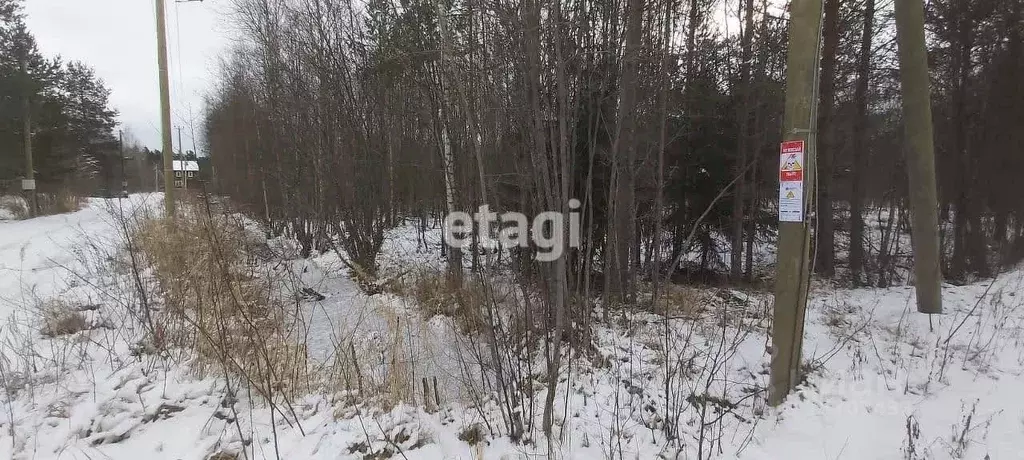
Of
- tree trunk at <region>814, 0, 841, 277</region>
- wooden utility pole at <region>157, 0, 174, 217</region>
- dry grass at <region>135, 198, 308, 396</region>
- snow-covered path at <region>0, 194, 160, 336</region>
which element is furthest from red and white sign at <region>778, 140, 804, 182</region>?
wooden utility pole at <region>157, 0, 174, 217</region>

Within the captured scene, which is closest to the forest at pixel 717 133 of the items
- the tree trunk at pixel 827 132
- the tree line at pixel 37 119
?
the tree trunk at pixel 827 132

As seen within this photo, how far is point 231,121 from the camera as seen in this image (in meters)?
16.0

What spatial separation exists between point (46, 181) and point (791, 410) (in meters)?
29.4

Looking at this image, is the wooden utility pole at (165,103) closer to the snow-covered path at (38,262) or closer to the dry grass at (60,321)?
the snow-covered path at (38,262)

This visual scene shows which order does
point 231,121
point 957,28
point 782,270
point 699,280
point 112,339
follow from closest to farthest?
point 782,270 → point 112,339 → point 957,28 → point 699,280 → point 231,121

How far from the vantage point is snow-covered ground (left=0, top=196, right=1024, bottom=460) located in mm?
2568

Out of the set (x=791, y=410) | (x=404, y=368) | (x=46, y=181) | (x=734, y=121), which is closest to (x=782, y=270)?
(x=791, y=410)

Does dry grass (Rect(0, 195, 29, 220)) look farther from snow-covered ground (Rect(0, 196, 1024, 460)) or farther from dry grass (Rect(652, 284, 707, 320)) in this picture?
dry grass (Rect(652, 284, 707, 320))

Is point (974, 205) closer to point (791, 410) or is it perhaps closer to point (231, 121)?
point (791, 410)

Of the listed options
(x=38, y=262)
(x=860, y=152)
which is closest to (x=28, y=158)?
(x=38, y=262)

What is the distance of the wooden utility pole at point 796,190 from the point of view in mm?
2725

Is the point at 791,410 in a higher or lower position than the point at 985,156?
lower

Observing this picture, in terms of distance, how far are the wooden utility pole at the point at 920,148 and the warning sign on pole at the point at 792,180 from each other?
3.59m

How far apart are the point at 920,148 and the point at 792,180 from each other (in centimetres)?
375
